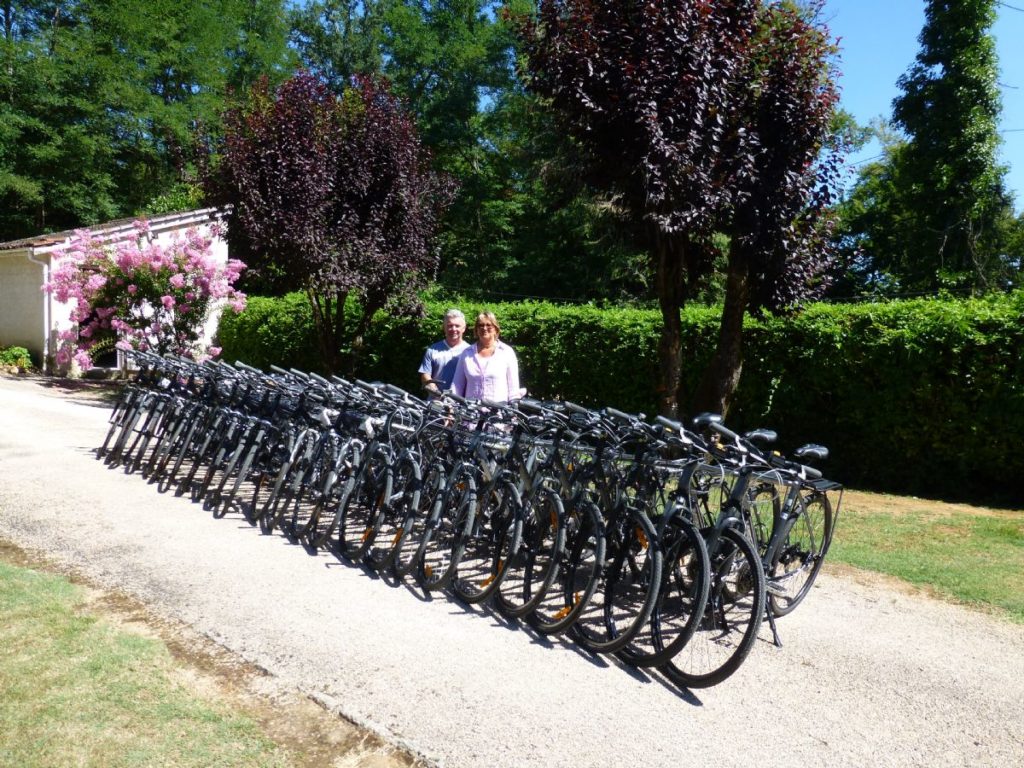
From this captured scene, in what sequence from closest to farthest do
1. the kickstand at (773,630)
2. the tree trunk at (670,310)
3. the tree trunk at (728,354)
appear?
the kickstand at (773,630)
the tree trunk at (670,310)
the tree trunk at (728,354)

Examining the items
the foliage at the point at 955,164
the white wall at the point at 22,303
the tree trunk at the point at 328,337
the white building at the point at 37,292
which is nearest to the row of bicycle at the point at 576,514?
the tree trunk at the point at 328,337

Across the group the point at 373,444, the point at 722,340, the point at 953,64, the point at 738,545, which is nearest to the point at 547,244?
the point at 953,64

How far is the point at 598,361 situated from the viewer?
36.3 ft

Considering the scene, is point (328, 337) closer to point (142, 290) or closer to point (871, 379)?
point (142, 290)

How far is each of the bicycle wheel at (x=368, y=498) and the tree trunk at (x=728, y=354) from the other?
174 inches

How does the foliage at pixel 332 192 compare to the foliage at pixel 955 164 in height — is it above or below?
below

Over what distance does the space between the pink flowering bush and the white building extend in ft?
15.1

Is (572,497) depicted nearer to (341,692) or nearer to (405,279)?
(341,692)

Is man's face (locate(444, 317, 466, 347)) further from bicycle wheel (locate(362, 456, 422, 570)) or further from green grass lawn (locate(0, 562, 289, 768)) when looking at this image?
green grass lawn (locate(0, 562, 289, 768))

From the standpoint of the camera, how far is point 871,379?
8758 millimetres

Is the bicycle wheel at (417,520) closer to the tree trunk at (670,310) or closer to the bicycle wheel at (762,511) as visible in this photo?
the bicycle wheel at (762,511)

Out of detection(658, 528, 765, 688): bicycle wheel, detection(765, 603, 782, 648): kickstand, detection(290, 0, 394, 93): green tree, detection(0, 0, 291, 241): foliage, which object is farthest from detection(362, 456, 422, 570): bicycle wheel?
detection(290, 0, 394, 93): green tree

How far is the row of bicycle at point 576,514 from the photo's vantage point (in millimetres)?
4043

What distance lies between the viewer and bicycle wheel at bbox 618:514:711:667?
3734mm
